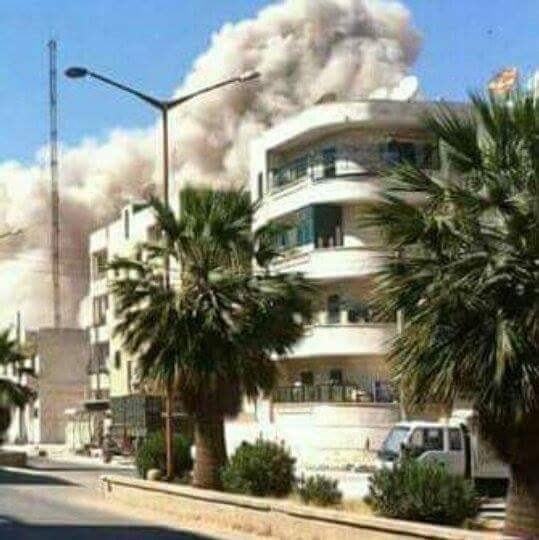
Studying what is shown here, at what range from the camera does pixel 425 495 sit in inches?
725

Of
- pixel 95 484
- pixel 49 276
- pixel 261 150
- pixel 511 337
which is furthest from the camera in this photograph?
pixel 49 276

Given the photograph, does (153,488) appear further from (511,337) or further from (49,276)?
(49,276)

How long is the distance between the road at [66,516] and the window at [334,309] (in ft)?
37.2

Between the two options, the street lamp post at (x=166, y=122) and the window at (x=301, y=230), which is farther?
the window at (x=301, y=230)

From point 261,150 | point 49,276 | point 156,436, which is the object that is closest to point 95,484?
point 156,436

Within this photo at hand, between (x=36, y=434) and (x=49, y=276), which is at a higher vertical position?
(x=49, y=276)

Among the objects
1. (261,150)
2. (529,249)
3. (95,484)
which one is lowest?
(95,484)

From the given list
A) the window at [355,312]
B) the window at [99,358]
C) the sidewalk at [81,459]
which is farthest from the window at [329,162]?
the window at [99,358]

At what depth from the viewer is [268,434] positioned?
168ft

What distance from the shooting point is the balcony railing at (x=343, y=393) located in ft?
160

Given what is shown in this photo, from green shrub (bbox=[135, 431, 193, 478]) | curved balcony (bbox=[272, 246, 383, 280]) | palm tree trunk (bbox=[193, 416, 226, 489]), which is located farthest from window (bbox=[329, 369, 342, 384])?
palm tree trunk (bbox=[193, 416, 226, 489])

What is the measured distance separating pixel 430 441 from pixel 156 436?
253 inches

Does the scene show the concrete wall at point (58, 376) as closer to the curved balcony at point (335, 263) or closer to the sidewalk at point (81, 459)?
the sidewalk at point (81, 459)

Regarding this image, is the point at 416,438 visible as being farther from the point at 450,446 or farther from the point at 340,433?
the point at 340,433
